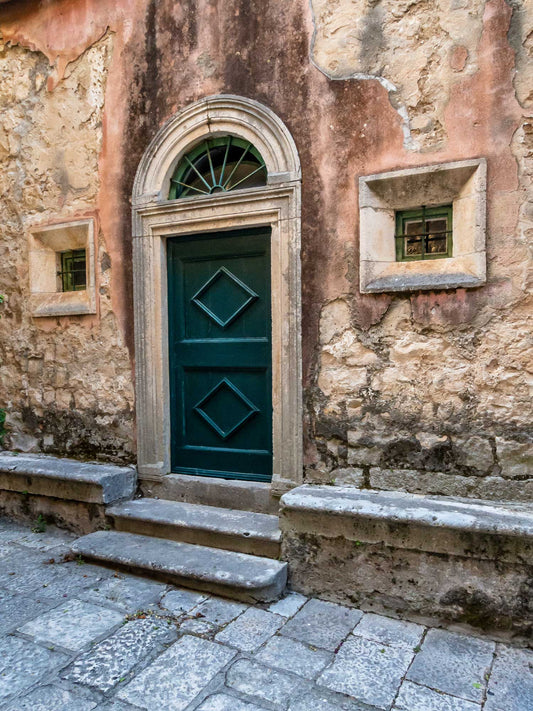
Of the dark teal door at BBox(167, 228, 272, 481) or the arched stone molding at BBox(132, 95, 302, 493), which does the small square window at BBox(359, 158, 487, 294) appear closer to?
the arched stone molding at BBox(132, 95, 302, 493)

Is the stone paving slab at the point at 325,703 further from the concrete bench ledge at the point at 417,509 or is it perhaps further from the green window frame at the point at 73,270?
the green window frame at the point at 73,270

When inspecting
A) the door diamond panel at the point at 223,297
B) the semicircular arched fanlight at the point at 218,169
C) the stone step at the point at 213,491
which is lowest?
A: the stone step at the point at 213,491

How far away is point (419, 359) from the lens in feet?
10.4

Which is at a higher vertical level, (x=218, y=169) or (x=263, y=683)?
(x=218, y=169)

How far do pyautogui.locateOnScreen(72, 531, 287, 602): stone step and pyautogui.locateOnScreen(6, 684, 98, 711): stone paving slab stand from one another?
975 millimetres

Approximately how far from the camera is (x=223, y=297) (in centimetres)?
392

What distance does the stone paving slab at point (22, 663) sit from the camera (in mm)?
2254

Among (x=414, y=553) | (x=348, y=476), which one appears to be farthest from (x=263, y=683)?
(x=348, y=476)

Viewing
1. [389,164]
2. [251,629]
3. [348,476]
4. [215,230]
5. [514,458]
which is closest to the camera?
[251,629]

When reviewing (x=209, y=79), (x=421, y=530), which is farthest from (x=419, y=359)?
(x=209, y=79)

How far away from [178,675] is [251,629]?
1.65 feet

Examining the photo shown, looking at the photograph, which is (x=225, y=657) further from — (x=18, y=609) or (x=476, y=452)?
(x=476, y=452)

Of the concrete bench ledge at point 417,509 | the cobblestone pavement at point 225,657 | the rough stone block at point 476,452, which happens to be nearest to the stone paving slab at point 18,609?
the cobblestone pavement at point 225,657

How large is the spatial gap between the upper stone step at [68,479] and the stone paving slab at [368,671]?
2134mm
